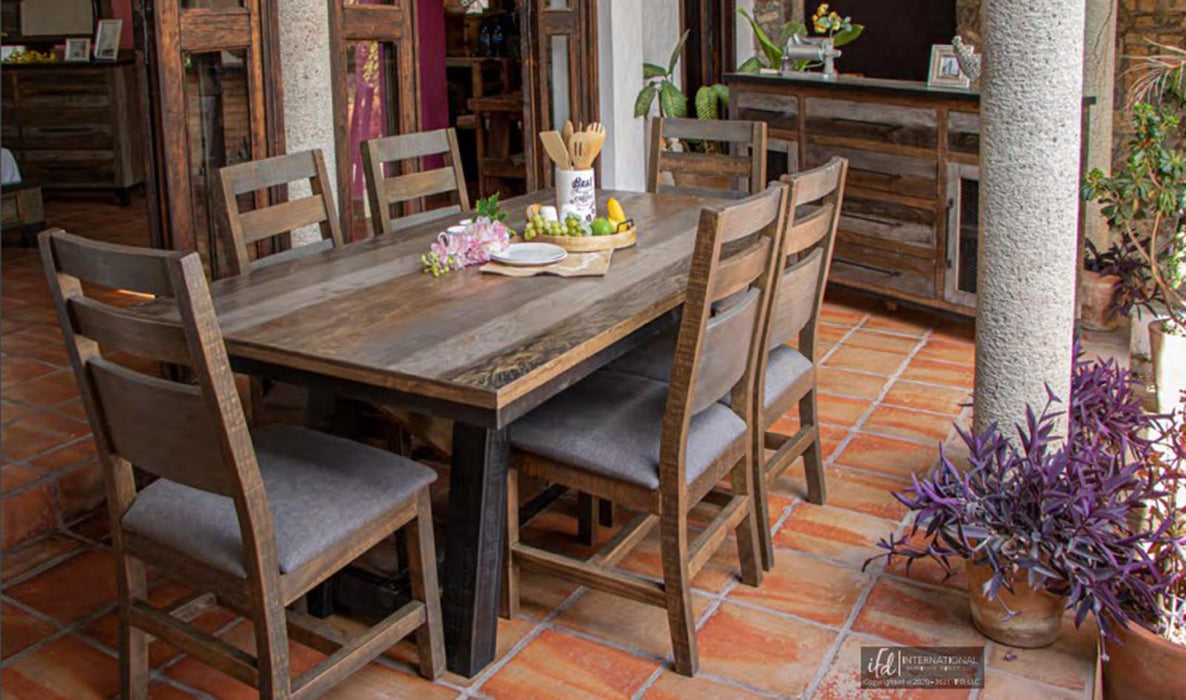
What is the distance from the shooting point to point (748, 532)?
9.68ft

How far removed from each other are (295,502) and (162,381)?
341 millimetres

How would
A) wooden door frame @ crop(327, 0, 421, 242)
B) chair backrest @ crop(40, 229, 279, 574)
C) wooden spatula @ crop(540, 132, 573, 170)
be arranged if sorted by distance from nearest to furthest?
1. chair backrest @ crop(40, 229, 279, 574)
2. wooden spatula @ crop(540, 132, 573, 170)
3. wooden door frame @ crop(327, 0, 421, 242)

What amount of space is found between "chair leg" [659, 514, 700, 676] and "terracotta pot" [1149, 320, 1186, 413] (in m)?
1.88

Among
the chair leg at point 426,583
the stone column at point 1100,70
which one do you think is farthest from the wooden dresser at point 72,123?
the chair leg at point 426,583

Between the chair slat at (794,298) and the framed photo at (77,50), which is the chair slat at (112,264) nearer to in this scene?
the chair slat at (794,298)

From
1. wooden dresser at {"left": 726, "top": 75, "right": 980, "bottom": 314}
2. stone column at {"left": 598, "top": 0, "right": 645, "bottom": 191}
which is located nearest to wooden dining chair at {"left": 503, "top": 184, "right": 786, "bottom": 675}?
wooden dresser at {"left": 726, "top": 75, "right": 980, "bottom": 314}

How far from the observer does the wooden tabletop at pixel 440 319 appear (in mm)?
2229

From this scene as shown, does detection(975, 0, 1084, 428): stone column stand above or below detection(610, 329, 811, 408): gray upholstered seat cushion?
above

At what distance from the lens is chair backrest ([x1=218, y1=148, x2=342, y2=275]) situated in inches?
120

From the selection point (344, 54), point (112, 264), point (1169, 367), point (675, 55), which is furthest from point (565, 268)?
point (675, 55)

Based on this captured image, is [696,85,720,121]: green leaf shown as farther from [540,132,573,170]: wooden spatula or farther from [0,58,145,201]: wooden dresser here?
[0,58,145,201]: wooden dresser

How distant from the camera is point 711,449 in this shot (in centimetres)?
269

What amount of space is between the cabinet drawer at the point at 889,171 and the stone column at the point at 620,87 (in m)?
1.04

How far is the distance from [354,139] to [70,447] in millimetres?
1428
